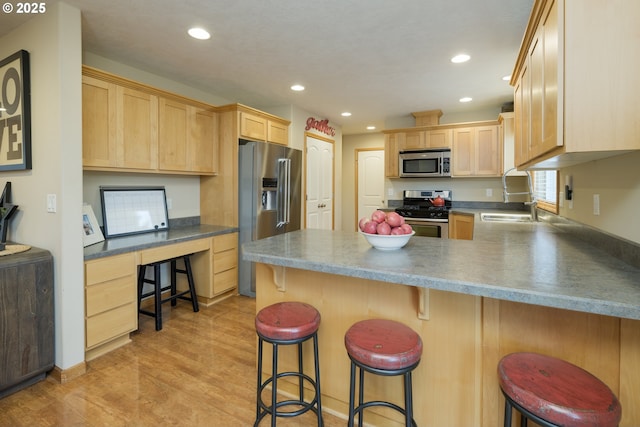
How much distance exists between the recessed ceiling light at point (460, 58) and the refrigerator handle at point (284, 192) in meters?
2.17

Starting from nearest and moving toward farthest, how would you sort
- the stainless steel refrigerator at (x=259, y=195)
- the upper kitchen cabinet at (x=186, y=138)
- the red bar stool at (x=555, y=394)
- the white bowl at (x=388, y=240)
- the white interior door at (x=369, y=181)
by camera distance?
1. the red bar stool at (x=555, y=394)
2. the white bowl at (x=388, y=240)
3. the upper kitchen cabinet at (x=186, y=138)
4. the stainless steel refrigerator at (x=259, y=195)
5. the white interior door at (x=369, y=181)

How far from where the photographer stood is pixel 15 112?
2.32 metres

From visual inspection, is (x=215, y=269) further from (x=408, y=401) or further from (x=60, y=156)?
(x=408, y=401)

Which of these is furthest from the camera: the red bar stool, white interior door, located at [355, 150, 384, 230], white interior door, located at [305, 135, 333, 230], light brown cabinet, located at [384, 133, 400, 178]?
white interior door, located at [355, 150, 384, 230]

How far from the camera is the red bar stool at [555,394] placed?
0.92 m

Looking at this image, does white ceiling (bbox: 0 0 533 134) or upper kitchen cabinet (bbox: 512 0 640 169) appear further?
white ceiling (bbox: 0 0 533 134)

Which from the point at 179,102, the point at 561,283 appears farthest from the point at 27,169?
the point at 561,283

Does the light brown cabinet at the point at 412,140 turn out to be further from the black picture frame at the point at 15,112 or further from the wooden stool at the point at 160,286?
the black picture frame at the point at 15,112

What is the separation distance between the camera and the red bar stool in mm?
917

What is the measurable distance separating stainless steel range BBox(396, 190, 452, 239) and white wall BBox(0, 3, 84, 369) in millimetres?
3880

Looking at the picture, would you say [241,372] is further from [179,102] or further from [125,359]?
[179,102]

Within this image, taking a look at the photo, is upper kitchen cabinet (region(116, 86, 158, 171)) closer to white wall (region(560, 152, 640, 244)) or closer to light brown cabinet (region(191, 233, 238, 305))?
light brown cabinet (region(191, 233, 238, 305))

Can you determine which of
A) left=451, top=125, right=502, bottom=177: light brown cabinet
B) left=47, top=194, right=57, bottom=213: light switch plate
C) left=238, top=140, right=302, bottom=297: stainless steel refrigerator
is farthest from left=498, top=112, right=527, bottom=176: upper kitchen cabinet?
left=47, top=194, right=57, bottom=213: light switch plate

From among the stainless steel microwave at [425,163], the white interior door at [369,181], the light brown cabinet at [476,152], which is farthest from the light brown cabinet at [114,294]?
the white interior door at [369,181]
